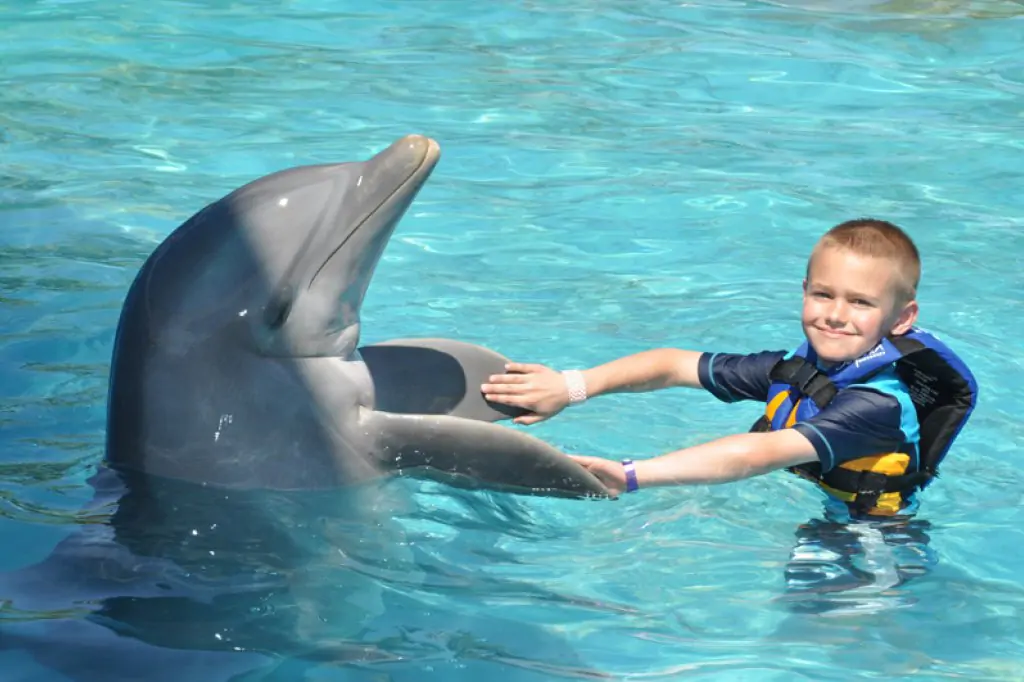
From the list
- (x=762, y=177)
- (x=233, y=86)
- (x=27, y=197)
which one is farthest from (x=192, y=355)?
(x=233, y=86)

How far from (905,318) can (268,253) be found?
2038mm

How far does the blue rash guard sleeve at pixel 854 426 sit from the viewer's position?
15.4 feet

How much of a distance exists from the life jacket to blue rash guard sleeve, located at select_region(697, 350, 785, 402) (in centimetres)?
19

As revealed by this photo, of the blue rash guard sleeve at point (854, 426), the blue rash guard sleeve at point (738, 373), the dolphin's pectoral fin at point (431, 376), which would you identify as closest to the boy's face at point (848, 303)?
the blue rash guard sleeve at point (854, 426)

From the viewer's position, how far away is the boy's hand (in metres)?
4.52

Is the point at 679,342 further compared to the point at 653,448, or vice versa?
the point at 679,342

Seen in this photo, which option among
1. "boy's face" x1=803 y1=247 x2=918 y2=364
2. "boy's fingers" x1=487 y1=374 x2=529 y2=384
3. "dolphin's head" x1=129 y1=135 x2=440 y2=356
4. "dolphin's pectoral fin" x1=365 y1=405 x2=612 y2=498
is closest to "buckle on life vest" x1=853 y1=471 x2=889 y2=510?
"boy's face" x1=803 y1=247 x2=918 y2=364

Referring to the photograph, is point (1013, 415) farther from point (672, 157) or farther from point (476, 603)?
point (672, 157)

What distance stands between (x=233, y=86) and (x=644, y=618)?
7.32 metres

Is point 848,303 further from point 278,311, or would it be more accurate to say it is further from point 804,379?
point 278,311

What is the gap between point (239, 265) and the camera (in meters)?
4.32

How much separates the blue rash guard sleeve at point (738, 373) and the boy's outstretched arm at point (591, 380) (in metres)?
0.04

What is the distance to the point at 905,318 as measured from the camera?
4887 mm

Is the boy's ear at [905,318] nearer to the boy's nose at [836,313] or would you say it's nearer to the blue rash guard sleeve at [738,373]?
the boy's nose at [836,313]
